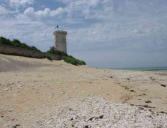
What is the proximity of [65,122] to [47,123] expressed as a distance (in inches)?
16.6

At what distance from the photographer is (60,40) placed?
25344 millimetres

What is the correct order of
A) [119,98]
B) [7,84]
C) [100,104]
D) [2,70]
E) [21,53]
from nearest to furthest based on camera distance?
1. [100,104]
2. [119,98]
3. [7,84]
4. [2,70]
5. [21,53]

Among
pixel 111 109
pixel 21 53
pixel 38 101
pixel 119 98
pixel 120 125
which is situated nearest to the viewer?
pixel 120 125

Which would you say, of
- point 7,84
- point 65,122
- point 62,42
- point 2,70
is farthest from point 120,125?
point 62,42

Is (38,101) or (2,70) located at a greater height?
(2,70)

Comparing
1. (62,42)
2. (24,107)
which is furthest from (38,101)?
(62,42)

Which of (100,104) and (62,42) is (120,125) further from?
(62,42)

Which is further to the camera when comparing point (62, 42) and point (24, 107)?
point (62, 42)

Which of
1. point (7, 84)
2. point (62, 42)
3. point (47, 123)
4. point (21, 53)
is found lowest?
point (47, 123)

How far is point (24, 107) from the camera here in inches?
205

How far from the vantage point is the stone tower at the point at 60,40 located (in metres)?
25.1

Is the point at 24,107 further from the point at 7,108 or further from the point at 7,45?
the point at 7,45

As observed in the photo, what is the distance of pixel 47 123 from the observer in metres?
4.14

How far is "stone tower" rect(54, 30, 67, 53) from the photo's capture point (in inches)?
986
